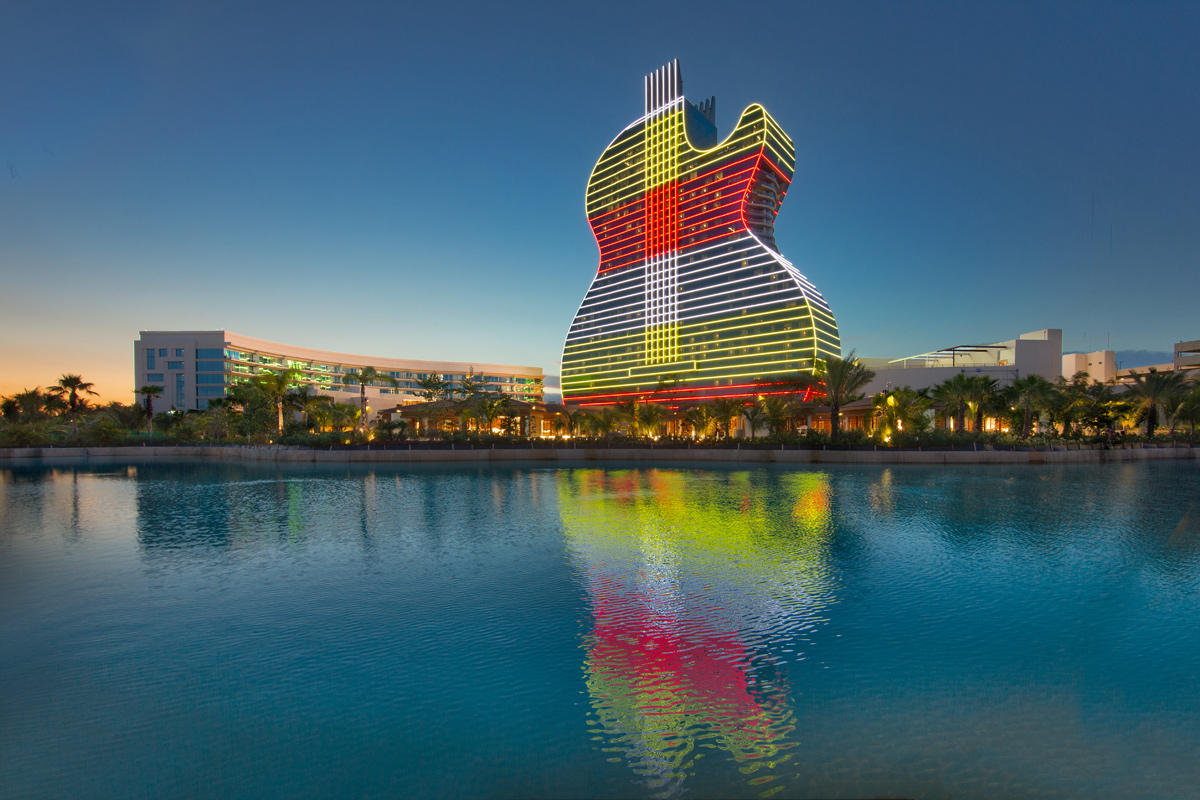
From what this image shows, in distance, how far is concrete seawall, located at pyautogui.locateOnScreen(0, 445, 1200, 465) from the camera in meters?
40.3

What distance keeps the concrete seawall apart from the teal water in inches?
961

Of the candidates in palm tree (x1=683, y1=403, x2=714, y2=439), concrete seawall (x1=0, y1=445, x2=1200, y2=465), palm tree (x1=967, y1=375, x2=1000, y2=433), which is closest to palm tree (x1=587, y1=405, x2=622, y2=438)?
palm tree (x1=683, y1=403, x2=714, y2=439)

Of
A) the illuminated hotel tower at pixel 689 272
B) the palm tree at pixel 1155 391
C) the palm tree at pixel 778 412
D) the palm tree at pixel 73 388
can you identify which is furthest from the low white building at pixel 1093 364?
the palm tree at pixel 73 388

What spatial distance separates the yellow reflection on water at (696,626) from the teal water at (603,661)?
50mm

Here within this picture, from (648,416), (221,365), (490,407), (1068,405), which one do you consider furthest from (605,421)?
(221,365)

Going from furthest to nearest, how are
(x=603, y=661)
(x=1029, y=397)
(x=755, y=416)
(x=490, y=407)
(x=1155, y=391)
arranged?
(x=755, y=416)
(x=490, y=407)
(x=1155, y=391)
(x=1029, y=397)
(x=603, y=661)

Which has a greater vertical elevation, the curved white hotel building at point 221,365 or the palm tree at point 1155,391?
the curved white hotel building at point 221,365

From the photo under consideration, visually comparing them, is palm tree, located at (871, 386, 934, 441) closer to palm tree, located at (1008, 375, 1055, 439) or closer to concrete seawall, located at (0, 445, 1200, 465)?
palm tree, located at (1008, 375, 1055, 439)

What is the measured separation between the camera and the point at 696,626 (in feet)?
29.1

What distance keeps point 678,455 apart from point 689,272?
275 ft

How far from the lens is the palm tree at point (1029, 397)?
158ft

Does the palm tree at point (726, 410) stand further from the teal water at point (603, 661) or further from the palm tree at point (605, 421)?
the teal water at point (603, 661)

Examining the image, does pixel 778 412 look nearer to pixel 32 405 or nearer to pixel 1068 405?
pixel 1068 405

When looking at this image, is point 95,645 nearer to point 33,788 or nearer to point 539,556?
point 33,788
